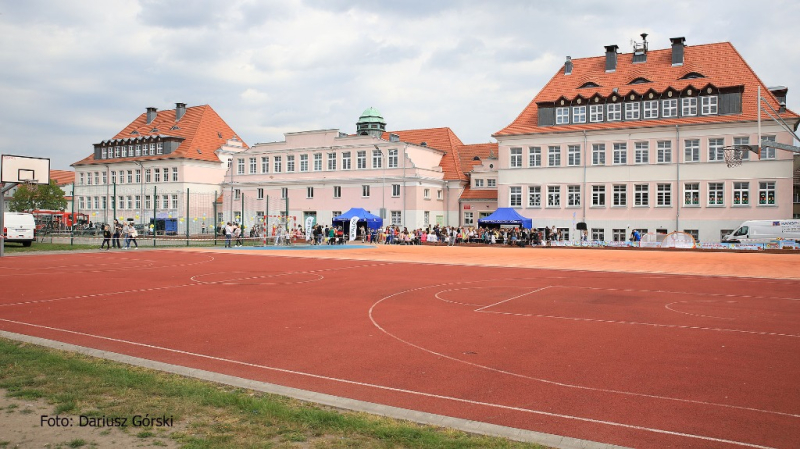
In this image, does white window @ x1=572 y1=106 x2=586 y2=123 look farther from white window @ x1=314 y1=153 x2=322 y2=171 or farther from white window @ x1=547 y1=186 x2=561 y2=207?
white window @ x1=314 y1=153 x2=322 y2=171

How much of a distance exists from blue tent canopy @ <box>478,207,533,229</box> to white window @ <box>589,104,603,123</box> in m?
10.7

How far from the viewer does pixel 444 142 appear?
68.5 meters

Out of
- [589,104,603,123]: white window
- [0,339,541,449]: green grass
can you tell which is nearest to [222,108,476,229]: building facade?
[589,104,603,123]: white window

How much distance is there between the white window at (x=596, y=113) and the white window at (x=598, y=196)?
6.04 meters

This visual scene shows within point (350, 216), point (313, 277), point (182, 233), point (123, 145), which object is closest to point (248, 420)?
point (313, 277)

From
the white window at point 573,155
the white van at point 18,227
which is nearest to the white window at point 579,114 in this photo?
the white window at point 573,155

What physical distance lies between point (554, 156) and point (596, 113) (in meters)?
5.12

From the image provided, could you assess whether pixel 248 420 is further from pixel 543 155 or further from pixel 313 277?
pixel 543 155

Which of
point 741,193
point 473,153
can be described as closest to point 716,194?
point 741,193

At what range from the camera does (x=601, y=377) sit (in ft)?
25.3

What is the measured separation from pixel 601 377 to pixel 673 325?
4870 mm

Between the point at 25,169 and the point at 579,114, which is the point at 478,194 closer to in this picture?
the point at 579,114

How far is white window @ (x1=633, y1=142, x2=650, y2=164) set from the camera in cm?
5059

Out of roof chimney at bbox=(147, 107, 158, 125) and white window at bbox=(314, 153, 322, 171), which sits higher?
roof chimney at bbox=(147, 107, 158, 125)
